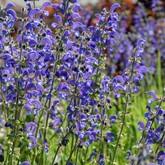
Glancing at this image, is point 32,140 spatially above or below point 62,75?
below

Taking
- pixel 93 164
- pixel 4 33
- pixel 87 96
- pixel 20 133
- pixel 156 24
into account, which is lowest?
pixel 93 164

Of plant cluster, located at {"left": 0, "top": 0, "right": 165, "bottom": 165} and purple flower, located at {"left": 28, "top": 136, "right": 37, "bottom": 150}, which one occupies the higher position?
plant cluster, located at {"left": 0, "top": 0, "right": 165, "bottom": 165}

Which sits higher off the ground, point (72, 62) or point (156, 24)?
point (156, 24)

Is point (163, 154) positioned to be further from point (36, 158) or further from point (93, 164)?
point (36, 158)

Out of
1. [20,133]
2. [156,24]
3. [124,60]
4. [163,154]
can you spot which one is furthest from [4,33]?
[156,24]

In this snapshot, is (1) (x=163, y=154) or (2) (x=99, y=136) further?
(2) (x=99, y=136)

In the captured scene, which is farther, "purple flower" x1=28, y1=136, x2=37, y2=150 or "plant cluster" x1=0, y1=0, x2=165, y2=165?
"purple flower" x1=28, y1=136, x2=37, y2=150

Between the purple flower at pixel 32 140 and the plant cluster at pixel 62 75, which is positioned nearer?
the plant cluster at pixel 62 75

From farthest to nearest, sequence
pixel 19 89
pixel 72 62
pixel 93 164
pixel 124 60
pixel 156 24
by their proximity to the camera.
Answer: pixel 156 24, pixel 124 60, pixel 93 164, pixel 72 62, pixel 19 89

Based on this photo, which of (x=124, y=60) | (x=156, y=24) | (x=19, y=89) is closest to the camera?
(x=19, y=89)

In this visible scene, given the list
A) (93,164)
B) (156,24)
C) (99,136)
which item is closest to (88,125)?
(99,136)

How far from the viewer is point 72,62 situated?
3947 mm

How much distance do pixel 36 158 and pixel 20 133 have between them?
0.81 m

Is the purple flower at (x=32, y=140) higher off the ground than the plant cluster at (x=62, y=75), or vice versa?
the plant cluster at (x=62, y=75)
